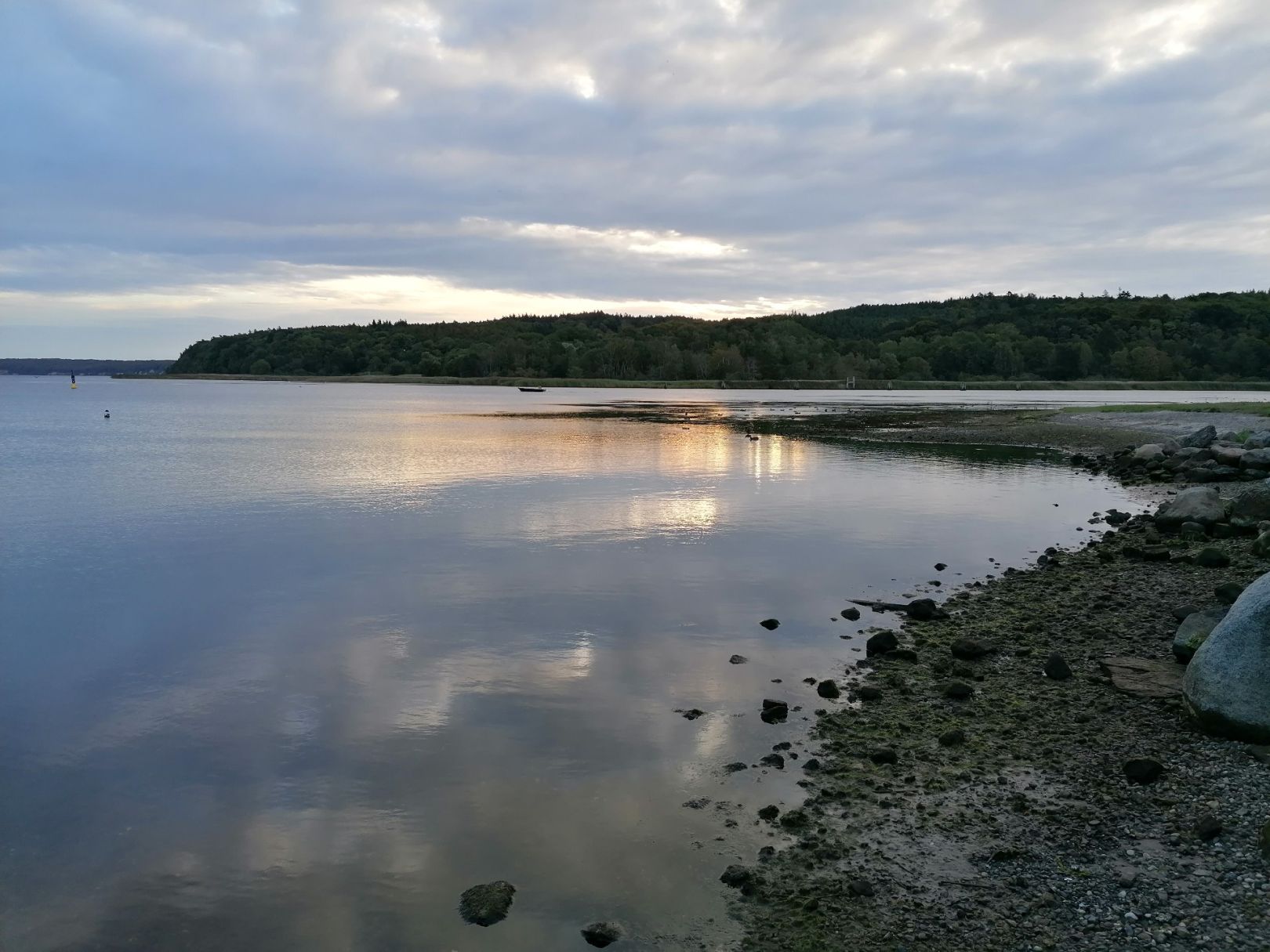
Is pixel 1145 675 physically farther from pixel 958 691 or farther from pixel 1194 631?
pixel 958 691

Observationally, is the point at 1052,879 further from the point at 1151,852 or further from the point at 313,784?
the point at 313,784

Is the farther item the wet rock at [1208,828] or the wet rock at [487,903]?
the wet rock at [1208,828]

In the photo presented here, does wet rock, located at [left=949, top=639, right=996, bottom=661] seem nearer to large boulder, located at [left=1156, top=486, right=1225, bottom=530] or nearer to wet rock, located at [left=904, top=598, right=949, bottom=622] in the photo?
wet rock, located at [left=904, top=598, right=949, bottom=622]

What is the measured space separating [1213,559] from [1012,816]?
11230mm

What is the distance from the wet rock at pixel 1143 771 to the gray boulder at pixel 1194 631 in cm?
329

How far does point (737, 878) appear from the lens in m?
6.87

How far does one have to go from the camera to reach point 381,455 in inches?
1796

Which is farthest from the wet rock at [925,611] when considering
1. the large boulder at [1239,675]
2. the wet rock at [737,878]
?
the wet rock at [737,878]

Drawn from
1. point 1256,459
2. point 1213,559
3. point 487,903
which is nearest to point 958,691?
point 487,903

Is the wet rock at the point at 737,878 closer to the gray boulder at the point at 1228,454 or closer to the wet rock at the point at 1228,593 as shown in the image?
the wet rock at the point at 1228,593

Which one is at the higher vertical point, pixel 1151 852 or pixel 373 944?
pixel 1151 852

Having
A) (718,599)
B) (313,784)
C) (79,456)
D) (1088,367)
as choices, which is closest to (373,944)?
(313,784)

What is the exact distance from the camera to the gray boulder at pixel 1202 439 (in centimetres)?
3466

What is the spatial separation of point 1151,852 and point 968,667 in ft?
15.1
